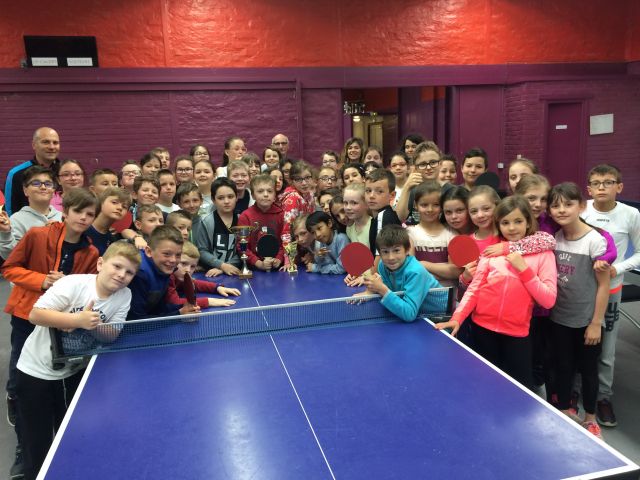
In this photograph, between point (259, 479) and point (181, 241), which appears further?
point (181, 241)

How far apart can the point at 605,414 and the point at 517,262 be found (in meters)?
1.65

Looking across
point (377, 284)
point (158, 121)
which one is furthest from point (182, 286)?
point (158, 121)

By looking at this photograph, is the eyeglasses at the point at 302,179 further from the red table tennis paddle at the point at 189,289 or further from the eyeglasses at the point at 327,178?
the red table tennis paddle at the point at 189,289

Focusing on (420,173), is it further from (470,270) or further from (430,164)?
(470,270)

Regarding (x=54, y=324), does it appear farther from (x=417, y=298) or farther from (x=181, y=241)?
(x=417, y=298)

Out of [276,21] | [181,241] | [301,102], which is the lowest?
[181,241]

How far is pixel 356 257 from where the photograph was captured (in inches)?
120

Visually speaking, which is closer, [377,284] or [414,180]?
[377,284]

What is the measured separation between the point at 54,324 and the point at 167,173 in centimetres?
258

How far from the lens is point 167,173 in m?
4.91

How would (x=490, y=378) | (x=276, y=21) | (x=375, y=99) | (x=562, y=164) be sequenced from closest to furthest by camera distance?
(x=490, y=378)
(x=276, y=21)
(x=562, y=164)
(x=375, y=99)

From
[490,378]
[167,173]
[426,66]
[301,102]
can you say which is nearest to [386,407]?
[490,378]

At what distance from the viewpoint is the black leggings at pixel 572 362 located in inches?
130

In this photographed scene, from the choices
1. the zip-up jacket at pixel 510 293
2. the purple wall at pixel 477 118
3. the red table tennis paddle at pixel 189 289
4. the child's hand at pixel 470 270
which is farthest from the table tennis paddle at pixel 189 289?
the purple wall at pixel 477 118
